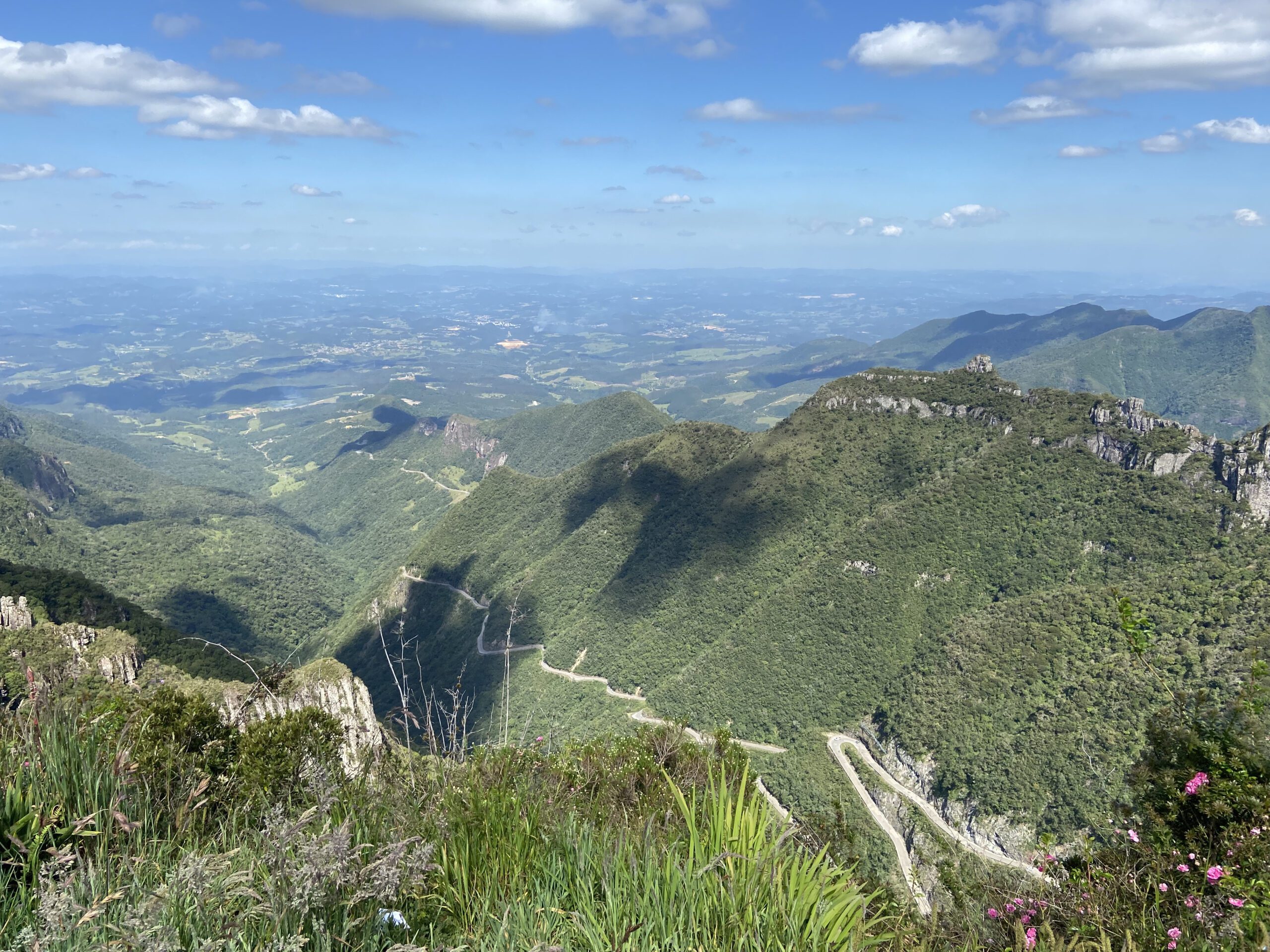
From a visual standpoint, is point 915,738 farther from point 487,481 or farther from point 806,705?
point 487,481

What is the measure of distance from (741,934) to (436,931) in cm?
165

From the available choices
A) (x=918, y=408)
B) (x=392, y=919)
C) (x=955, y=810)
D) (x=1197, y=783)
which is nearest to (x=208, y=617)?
(x=955, y=810)

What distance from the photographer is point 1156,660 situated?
46406 millimetres

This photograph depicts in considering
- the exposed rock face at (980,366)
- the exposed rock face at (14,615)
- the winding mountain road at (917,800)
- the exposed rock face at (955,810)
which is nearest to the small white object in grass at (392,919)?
the exposed rock face at (955,810)

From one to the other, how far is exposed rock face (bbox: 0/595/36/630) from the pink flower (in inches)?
2120

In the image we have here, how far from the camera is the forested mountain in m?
49.6

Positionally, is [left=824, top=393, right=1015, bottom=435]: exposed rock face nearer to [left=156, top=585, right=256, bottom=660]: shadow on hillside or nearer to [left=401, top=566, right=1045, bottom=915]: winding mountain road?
[left=401, top=566, right=1045, bottom=915]: winding mountain road

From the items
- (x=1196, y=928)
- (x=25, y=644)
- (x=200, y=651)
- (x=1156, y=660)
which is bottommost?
(x=200, y=651)

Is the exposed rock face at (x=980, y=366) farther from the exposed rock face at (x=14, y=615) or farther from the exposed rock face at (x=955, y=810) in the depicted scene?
the exposed rock face at (x=14, y=615)

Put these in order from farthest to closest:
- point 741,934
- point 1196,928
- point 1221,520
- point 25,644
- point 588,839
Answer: point 1221,520 → point 25,644 → point 1196,928 → point 588,839 → point 741,934

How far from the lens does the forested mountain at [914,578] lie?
163 feet

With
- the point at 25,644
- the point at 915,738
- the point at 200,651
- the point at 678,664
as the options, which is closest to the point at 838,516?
the point at 678,664

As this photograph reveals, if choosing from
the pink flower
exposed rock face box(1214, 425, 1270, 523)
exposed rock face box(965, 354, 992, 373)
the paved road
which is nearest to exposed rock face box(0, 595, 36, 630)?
the pink flower

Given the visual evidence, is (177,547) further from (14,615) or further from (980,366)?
(980,366)
